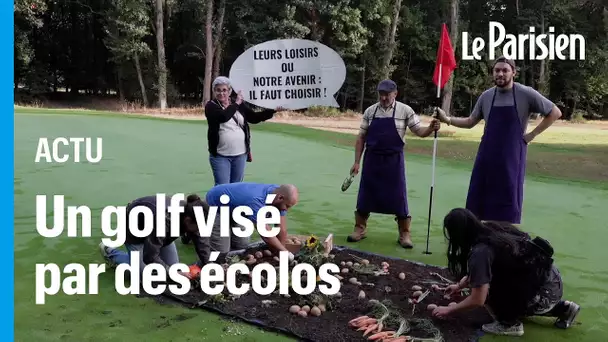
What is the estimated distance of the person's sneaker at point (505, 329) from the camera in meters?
3.18

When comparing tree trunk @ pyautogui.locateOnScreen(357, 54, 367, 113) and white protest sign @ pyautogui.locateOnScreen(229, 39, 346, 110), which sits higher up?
tree trunk @ pyautogui.locateOnScreen(357, 54, 367, 113)

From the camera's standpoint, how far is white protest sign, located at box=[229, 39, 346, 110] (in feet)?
16.6

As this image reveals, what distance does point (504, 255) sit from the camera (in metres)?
3.04

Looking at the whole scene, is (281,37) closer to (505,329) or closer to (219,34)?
(219,34)

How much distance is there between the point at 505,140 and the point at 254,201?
1924mm

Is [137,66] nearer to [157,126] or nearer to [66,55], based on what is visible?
[66,55]

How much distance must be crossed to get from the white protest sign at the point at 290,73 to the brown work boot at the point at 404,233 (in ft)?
4.06

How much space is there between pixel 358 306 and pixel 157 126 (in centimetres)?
1120

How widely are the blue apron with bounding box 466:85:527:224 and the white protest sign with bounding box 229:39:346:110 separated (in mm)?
1500

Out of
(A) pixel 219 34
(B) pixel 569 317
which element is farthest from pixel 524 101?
(A) pixel 219 34

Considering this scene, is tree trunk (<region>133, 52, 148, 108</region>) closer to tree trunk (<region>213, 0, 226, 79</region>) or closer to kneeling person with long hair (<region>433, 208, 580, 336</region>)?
tree trunk (<region>213, 0, 226, 79</region>)

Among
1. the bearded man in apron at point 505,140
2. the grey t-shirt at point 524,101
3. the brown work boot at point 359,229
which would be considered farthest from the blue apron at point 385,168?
the grey t-shirt at point 524,101

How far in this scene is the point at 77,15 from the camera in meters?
32.0

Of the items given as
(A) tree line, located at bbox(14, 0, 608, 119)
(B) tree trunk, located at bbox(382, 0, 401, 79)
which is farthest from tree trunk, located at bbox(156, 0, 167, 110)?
(B) tree trunk, located at bbox(382, 0, 401, 79)
